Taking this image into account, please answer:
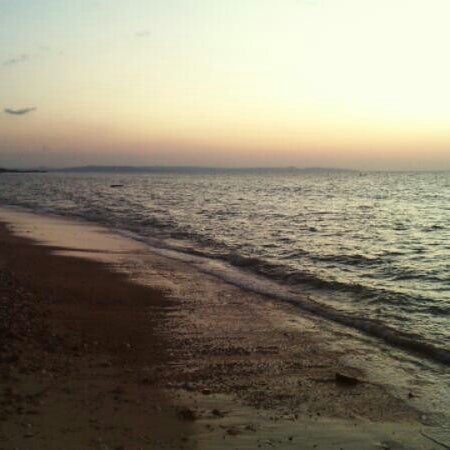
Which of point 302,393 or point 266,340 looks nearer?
point 302,393

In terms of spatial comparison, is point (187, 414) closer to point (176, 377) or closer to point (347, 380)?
point (176, 377)

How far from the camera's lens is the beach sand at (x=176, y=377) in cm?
513

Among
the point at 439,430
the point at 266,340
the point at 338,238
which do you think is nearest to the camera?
the point at 439,430

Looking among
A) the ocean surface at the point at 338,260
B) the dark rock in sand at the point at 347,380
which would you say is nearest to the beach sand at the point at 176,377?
the dark rock in sand at the point at 347,380

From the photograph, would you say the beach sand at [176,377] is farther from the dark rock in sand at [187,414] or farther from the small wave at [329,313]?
the small wave at [329,313]

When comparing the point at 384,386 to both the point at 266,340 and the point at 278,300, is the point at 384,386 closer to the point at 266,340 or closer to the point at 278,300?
the point at 266,340

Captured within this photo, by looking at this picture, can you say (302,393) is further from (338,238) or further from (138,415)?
(338,238)

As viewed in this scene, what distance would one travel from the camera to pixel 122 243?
2130 centimetres

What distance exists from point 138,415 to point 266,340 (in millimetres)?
3674

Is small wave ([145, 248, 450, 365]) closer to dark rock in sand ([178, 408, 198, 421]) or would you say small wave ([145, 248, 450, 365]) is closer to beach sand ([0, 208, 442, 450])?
beach sand ([0, 208, 442, 450])

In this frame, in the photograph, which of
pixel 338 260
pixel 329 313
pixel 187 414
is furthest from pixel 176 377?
pixel 338 260

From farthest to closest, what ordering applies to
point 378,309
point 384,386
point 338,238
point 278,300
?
point 338,238, point 278,300, point 378,309, point 384,386

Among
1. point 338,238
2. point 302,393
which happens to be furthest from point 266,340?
point 338,238

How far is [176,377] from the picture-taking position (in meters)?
6.76
